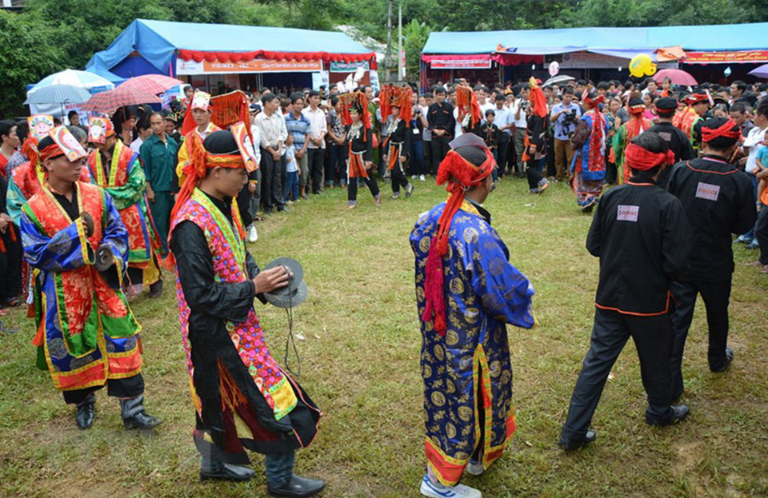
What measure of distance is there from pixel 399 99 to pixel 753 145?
5817 mm

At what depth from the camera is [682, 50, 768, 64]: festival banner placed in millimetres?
23094

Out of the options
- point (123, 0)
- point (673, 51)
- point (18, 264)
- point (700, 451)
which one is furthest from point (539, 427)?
point (123, 0)

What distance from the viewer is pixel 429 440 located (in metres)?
3.17

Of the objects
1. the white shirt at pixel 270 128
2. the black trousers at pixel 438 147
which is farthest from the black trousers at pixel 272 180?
the black trousers at pixel 438 147

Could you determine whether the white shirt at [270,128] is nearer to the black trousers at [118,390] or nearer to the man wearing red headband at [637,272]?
the black trousers at [118,390]

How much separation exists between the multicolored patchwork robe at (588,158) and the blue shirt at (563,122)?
1800 millimetres

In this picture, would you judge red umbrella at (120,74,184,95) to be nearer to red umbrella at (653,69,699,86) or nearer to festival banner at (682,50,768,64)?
red umbrella at (653,69,699,86)

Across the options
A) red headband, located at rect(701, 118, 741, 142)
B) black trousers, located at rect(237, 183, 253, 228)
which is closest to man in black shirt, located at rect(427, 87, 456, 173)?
black trousers, located at rect(237, 183, 253, 228)

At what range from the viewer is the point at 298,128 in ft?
34.4

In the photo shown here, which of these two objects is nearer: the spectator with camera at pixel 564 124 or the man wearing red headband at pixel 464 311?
the man wearing red headband at pixel 464 311

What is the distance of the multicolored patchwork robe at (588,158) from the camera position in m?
9.09

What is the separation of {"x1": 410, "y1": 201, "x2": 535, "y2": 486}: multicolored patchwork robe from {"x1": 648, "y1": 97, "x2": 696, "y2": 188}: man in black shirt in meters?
3.43

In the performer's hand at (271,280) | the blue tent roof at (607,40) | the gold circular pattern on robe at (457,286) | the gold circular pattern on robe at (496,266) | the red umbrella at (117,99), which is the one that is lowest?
the gold circular pattern on robe at (457,286)

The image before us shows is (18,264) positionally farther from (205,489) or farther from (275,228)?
(205,489)
